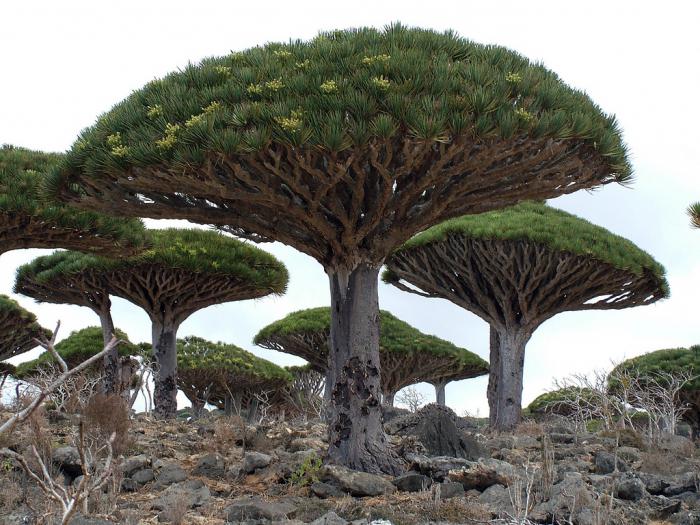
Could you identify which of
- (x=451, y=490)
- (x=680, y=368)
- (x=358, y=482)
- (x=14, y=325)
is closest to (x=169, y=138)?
(x=358, y=482)

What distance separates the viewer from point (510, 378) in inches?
670

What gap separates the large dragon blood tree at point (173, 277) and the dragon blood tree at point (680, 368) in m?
12.4

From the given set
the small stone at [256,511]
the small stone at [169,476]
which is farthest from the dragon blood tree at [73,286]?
the small stone at [256,511]

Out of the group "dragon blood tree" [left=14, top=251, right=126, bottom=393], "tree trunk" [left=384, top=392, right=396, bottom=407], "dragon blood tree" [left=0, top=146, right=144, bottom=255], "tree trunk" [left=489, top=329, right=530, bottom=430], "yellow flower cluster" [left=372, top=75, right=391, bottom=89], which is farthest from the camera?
"tree trunk" [left=384, top=392, right=396, bottom=407]

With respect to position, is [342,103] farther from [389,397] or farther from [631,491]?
[389,397]

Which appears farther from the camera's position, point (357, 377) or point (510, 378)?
point (510, 378)

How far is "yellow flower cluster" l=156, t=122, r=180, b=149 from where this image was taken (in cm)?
798

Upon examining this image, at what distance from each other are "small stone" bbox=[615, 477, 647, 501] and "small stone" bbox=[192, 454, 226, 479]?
461cm

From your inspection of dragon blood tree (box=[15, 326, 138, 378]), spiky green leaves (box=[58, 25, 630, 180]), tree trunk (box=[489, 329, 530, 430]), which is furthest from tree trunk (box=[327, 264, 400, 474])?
dragon blood tree (box=[15, 326, 138, 378])

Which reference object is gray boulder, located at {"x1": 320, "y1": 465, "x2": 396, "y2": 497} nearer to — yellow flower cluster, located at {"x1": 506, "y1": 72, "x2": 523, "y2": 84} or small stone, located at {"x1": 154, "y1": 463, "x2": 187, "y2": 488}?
small stone, located at {"x1": 154, "y1": 463, "x2": 187, "y2": 488}

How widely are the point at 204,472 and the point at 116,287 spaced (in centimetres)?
969

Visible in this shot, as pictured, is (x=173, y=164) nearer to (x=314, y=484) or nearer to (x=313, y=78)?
(x=313, y=78)

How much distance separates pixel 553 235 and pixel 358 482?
9704 mm

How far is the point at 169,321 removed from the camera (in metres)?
18.0
